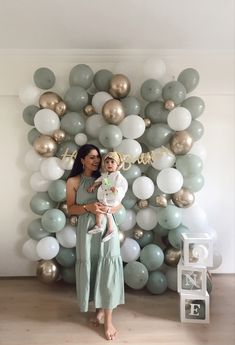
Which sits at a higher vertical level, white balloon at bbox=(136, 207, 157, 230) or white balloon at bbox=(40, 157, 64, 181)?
white balloon at bbox=(40, 157, 64, 181)

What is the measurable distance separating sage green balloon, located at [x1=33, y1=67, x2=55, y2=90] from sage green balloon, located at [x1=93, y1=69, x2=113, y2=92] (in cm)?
32

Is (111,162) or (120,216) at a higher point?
(111,162)

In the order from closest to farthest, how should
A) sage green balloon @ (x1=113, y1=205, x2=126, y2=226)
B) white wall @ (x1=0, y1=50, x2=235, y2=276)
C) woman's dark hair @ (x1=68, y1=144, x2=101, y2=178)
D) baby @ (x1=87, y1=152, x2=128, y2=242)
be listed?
baby @ (x1=87, y1=152, x2=128, y2=242)
woman's dark hair @ (x1=68, y1=144, x2=101, y2=178)
sage green balloon @ (x1=113, y1=205, x2=126, y2=226)
white wall @ (x1=0, y1=50, x2=235, y2=276)

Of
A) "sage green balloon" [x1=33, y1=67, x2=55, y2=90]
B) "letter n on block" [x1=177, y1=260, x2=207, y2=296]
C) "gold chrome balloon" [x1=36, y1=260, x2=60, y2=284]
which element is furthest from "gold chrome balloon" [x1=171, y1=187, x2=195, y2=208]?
"sage green balloon" [x1=33, y1=67, x2=55, y2=90]

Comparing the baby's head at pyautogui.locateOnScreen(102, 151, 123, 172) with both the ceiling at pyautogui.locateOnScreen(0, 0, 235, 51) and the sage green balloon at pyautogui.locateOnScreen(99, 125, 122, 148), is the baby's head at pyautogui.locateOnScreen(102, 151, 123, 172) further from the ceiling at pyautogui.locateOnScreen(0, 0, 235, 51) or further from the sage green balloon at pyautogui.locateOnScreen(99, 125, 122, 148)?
the ceiling at pyautogui.locateOnScreen(0, 0, 235, 51)

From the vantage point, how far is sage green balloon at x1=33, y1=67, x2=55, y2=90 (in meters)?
2.50

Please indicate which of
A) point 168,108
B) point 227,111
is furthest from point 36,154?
point 227,111

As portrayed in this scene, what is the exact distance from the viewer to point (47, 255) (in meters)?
2.46

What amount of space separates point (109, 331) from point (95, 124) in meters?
1.38

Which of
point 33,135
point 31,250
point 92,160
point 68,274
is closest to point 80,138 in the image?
point 33,135

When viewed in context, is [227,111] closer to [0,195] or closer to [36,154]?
[36,154]

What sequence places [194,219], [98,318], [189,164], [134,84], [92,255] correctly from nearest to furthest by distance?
[92,255] < [98,318] < [189,164] < [194,219] < [134,84]

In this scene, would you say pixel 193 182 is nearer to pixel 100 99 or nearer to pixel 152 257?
pixel 152 257

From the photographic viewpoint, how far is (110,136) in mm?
2342
